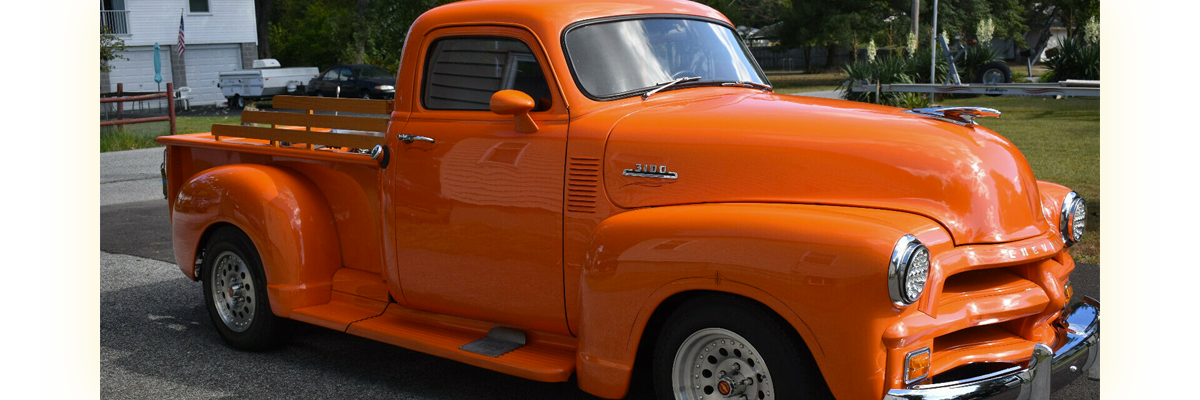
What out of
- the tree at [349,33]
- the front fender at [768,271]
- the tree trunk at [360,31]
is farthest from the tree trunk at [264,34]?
the front fender at [768,271]

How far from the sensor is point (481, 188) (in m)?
4.61

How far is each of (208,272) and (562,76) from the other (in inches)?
111

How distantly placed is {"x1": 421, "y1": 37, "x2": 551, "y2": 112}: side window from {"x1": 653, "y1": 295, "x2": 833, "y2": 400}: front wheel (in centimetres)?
129

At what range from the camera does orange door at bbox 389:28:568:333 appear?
4.41 metres

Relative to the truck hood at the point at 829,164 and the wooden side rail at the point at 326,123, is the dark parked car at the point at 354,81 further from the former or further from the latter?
the truck hood at the point at 829,164

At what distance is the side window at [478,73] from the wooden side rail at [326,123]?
54 cm

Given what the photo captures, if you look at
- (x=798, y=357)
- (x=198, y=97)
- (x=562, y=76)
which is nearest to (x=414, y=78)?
(x=562, y=76)

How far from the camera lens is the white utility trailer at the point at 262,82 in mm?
33906

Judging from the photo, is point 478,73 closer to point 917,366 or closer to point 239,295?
point 239,295

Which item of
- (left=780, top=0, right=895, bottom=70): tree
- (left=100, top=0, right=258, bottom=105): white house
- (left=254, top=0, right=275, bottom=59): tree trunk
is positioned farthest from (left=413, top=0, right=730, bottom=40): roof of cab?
(left=254, top=0, right=275, bottom=59): tree trunk

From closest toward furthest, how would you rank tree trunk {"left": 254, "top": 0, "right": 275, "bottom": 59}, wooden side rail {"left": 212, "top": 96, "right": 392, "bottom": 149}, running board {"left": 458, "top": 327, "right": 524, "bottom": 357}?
running board {"left": 458, "top": 327, "right": 524, "bottom": 357}, wooden side rail {"left": 212, "top": 96, "right": 392, "bottom": 149}, tree trunk {"left": 254, "top": 0, "right": 275, "bottom": 59}

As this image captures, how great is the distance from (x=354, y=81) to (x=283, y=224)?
25.8 metres

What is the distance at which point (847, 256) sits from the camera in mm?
3355

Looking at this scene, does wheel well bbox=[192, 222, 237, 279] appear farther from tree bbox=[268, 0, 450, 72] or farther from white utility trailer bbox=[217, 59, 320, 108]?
white utility trailer bbox=[217, 59, 320, 108]
